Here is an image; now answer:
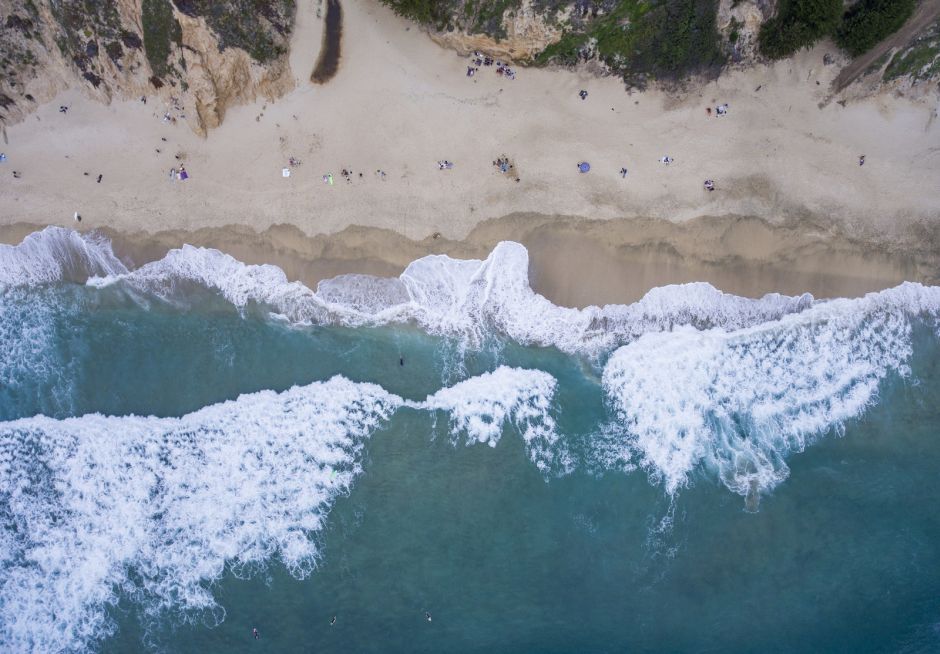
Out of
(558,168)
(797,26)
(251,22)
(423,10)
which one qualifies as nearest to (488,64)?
(423,10)

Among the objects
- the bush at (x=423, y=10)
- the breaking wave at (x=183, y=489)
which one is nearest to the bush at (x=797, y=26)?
the bush at (x=423, y=10)

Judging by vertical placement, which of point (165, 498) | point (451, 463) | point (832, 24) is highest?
point (832, 24)

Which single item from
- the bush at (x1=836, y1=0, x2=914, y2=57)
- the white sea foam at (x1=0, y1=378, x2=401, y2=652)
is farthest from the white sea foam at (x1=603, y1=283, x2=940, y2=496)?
the white sea foam at (x1=0, y1=378, x2=401, y2=652)

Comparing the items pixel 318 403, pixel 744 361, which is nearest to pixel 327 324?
pixel 318 403

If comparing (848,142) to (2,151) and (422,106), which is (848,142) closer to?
(422,106)

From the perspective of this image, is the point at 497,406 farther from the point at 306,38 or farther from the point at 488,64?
the point at 306,38
